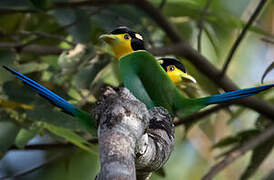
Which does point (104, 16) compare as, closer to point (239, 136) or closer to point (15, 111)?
point (15, 111)

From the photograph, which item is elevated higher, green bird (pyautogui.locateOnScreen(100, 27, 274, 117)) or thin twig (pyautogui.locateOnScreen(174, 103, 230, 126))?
green bird (pyautogui.locateOnScreen(100, 27, 274, 117))

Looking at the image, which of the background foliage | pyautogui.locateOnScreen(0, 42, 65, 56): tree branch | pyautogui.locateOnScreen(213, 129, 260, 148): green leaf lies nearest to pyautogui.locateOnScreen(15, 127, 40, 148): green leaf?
the background foliage

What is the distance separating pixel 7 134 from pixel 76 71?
0.48m

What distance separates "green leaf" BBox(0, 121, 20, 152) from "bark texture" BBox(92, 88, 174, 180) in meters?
1.16

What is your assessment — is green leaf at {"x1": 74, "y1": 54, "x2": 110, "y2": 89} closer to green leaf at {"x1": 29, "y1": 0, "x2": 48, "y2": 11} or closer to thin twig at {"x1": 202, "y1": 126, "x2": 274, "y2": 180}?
green leaf at {"x1": 29, "y1": 0, "x2": 48, "y2": 11}

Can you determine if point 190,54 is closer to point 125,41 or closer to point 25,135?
point 25,135

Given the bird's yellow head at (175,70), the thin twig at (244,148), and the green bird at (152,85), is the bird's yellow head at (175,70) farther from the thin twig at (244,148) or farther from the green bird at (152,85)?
the thin twig at (244,148)

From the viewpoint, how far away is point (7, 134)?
2301 millimetres

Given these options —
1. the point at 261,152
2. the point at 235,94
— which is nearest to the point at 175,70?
the point at 235,94

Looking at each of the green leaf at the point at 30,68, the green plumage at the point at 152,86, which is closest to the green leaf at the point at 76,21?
the green leaf at the point at 30,68

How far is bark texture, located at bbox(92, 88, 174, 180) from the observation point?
0.91 metres

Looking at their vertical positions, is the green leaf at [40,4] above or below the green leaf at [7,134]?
above

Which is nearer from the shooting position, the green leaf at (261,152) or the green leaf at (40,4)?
the green leaf at (40,4)

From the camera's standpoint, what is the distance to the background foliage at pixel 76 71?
2.37 meters
